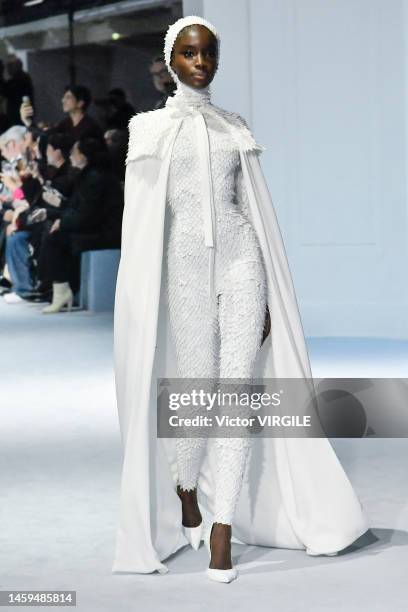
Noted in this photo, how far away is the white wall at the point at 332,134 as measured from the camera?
8.23 meters

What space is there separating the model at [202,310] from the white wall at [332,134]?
472 cm

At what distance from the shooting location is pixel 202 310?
11.3 feet

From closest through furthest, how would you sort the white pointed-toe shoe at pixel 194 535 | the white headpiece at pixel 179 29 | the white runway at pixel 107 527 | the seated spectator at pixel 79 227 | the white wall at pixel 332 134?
the white runway at pixel 107 527, the white headpiece at pixel 179 29, the white pointed-toe shoe at pixel 194 535, the white wall at pixel 332 134, the seated spectator at pixel 79 227

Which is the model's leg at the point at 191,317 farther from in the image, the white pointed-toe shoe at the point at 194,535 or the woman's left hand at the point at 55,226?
the woman's left hand at the point at 55,226

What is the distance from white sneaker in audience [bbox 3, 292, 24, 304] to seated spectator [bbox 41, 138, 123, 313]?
969 millimetres

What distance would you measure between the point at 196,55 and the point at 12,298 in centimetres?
808

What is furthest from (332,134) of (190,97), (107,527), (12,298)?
(190,97)

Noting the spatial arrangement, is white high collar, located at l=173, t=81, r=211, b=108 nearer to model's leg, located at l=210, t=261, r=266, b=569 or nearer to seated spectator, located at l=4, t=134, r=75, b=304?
model's leg, located at l=210, t=261, r=266, b=569

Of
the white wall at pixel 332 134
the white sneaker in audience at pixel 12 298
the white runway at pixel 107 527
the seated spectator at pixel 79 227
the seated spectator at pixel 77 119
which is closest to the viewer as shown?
the white runway at pixel 107 527

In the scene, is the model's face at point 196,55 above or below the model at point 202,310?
above

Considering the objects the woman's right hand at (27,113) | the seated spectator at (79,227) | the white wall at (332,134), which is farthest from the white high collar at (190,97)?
the woman's right hand at (27,113)

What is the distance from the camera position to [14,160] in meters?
12.3

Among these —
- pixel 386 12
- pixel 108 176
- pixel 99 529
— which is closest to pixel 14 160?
pixel 108 176

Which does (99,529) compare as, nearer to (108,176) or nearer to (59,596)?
(59,596)
